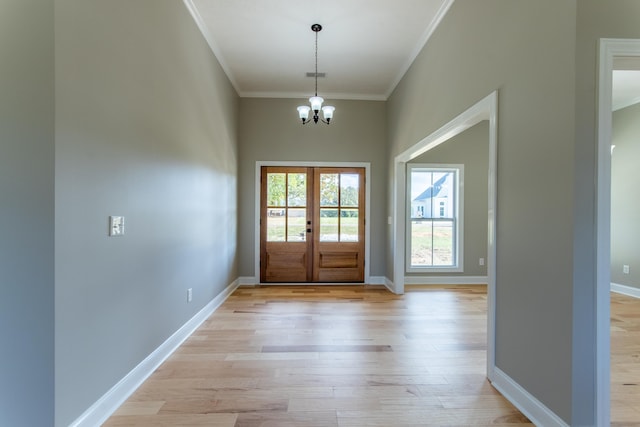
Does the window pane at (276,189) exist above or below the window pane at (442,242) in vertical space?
above

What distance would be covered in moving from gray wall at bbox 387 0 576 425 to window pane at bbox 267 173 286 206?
330cm

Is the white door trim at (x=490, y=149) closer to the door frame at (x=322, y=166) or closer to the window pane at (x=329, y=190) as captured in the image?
the door frame at (x=322, y=166)

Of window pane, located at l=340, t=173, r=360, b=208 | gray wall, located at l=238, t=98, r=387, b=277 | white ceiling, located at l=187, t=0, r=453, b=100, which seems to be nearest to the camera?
white ceiling, located at l=187, t=0, r=453, b=100

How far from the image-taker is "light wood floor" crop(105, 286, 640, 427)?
1.76 meters

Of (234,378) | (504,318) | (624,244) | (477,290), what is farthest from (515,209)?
(624,244)

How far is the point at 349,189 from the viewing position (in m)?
5.14

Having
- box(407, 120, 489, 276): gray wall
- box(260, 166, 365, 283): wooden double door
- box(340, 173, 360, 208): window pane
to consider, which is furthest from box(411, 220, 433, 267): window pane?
box(340, 173, 360, 208): window pane

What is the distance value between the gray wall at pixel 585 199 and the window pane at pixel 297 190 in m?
3.96

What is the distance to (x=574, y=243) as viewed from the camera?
145cm

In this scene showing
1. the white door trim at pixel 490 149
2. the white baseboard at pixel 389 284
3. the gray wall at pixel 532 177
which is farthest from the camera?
the white baseboard at pixel 389 284

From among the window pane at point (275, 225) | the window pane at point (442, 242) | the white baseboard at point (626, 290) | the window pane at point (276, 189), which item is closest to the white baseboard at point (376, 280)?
the window pane at point (442, 242)

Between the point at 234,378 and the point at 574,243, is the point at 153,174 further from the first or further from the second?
the point at 574,243

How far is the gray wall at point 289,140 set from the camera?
16.5 feet

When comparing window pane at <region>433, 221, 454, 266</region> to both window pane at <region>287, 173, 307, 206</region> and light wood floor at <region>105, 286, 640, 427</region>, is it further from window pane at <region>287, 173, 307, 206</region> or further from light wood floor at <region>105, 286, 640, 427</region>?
window pane at <region>287, 173, 307, 206</region>
